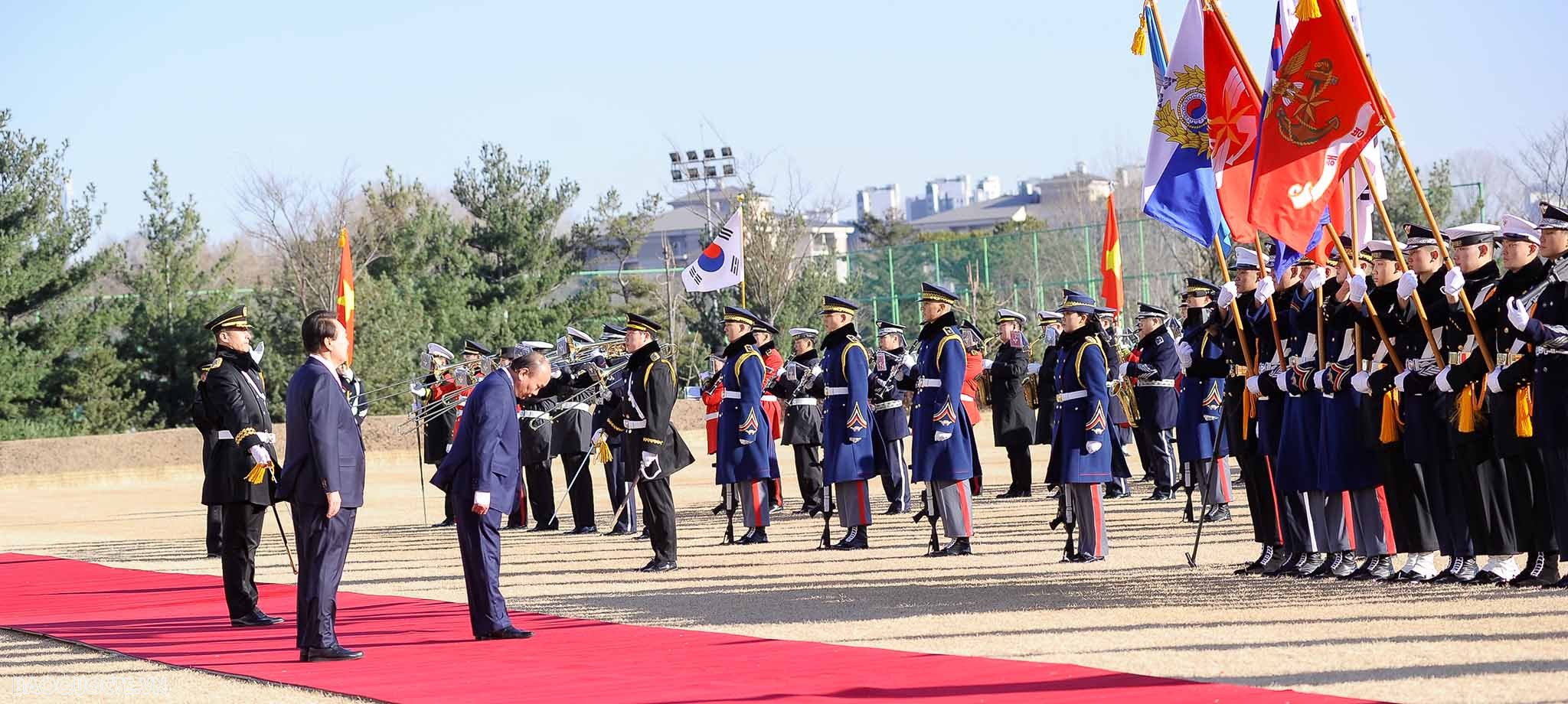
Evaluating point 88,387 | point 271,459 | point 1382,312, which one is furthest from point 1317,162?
point 88,387

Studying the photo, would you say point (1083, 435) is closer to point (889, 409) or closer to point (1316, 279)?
point (1316, 279)

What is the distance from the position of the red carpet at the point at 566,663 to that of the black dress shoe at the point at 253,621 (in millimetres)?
88

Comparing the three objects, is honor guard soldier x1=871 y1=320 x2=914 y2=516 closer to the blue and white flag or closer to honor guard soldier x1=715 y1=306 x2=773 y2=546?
honor guard soldier x1=715 y1=306 x2=773 y2=546

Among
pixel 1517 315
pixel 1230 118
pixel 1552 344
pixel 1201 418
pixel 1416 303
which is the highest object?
pixel 1230 118

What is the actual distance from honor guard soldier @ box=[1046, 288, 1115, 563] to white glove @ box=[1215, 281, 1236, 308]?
136cm

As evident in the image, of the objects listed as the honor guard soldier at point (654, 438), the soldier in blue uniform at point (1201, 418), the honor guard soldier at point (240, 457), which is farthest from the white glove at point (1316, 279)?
A: the honor guard soldier at point (240, 457)

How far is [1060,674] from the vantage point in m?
7.12

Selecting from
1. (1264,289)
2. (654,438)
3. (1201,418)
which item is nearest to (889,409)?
(1201,418)

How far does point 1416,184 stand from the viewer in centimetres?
875

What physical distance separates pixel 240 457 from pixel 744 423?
13.9 feet

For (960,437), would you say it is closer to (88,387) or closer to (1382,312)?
(1382,312)

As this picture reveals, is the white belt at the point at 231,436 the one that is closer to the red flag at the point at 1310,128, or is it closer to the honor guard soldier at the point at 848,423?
the honor guard soldier at the point at 848,423

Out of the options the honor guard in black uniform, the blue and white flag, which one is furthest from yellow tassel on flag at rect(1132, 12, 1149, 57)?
the honor guard in black uniform

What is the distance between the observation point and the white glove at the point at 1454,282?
8.60 m
